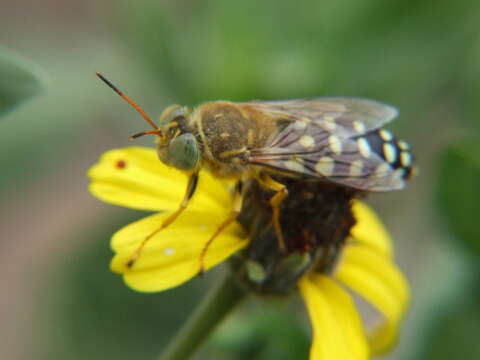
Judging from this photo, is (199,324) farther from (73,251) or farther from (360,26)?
(360,26)

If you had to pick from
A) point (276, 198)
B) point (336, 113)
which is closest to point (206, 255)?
point (276, 198)

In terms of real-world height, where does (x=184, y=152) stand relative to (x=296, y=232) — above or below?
above

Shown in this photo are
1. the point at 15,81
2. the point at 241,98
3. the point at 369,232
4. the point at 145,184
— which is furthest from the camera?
the point at 241,98

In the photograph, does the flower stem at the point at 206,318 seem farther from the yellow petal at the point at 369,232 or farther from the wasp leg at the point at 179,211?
the yellow petal at the point at 369,232

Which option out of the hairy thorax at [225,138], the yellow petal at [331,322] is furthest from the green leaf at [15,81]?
the yellow petal at [331,322]

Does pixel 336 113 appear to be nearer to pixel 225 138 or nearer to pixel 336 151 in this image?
pixel 336 151

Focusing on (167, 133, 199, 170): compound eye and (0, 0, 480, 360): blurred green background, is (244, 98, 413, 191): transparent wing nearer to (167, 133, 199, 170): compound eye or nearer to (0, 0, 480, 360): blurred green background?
(167, 133, 199, 170): compound eye
